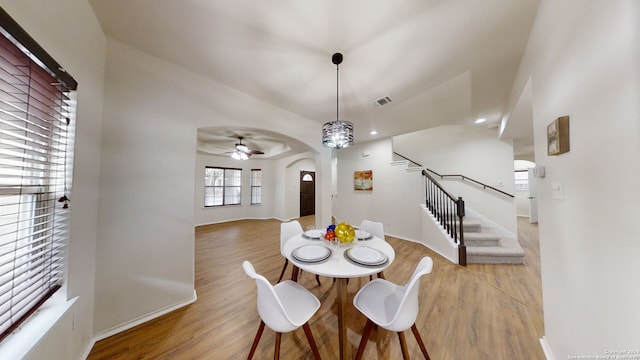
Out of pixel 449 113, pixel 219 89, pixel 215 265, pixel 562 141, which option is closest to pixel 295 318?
pixel 562 141

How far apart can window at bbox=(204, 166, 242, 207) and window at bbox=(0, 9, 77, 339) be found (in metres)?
5.42

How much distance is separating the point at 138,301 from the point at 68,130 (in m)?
1.64

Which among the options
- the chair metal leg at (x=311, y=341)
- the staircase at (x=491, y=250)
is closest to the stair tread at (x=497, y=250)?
the staircase at (x=491, y=250)

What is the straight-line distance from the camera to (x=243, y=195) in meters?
6.96

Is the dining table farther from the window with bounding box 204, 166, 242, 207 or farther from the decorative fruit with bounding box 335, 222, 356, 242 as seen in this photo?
the window with bounding box 204, 166, 242, 207

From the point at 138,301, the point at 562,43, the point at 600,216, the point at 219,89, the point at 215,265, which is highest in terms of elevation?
the point at 219,89

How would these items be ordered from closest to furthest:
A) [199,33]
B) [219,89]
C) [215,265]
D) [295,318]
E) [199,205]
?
[295,318], [199,33], [219,89], [215,265], [199,205]

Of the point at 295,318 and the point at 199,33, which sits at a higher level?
the point at 199,33

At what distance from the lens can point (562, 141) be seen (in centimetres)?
110

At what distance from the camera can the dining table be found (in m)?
1.35

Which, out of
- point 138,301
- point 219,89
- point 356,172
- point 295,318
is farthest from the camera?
point 356,172

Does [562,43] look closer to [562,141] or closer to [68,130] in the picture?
[562,141]

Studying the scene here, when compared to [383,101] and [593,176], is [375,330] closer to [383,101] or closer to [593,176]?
[593,176]

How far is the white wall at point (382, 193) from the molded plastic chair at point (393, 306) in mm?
3242
